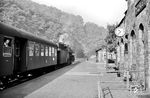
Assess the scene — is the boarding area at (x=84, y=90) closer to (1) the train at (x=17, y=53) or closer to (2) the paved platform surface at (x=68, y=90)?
(2) the paved platform surface at (x=68, y=90)

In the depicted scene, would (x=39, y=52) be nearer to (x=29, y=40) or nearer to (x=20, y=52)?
(x=29, y=40)

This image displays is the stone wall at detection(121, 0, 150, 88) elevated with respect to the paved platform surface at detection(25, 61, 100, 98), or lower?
elevated

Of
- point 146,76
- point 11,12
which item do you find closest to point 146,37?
point 146,76

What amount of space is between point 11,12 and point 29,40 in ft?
480

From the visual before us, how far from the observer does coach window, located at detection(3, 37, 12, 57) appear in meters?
11.1

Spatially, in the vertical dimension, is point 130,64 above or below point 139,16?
below

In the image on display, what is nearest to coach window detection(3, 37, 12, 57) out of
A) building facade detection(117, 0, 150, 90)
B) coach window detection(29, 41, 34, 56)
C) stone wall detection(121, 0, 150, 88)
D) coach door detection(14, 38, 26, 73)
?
coach door detection(14, 38, 26, 73)

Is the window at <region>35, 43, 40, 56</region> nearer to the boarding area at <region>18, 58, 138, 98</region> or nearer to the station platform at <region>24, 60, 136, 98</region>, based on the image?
the station platform at <region>24, 60, 136, 98</region>

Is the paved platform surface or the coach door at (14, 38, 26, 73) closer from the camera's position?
the paved platform surface

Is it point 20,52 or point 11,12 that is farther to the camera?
point 11,12

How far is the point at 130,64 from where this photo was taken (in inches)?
621

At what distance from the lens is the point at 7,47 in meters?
11.4

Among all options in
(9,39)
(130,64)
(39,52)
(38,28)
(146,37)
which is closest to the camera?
(146,37)

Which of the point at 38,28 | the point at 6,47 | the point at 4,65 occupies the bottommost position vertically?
the point at 4,65
